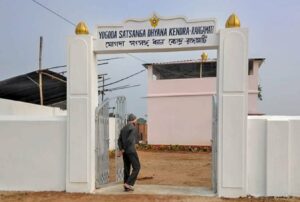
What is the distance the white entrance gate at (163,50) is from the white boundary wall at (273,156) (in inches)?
8.4

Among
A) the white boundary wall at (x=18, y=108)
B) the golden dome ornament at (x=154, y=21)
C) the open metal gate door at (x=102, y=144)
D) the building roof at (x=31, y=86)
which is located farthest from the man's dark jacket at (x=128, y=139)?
the building roof at (x=31, y=86)

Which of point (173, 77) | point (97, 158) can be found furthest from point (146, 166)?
point (173, 77)

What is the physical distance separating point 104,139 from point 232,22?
3.84 meters

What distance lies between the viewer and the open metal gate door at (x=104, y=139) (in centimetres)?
905

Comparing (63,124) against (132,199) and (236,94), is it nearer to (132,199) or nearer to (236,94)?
(132,199)

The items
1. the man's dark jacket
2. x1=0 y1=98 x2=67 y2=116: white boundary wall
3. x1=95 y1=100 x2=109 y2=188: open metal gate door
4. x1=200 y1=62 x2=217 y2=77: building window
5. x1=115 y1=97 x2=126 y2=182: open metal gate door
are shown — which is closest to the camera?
the man's dark jacket

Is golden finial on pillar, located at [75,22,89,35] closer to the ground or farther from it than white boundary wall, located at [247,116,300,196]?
farther from it

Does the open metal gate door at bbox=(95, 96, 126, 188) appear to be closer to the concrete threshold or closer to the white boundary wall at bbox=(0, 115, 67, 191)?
the concrete threshold

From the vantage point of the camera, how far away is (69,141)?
8797mm

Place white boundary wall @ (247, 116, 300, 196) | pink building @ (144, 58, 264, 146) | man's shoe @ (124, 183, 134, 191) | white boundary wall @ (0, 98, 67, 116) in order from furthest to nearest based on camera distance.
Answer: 1. pink building @ (144, 58, 264, 146)
2. white boundary wall @ (0, 98, 67, 116)
3. man's shoe @ (124, 183, 134, 191)
4. white boundary wall @ (247, 116, 300, 196)

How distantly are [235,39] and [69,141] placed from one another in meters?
4.04

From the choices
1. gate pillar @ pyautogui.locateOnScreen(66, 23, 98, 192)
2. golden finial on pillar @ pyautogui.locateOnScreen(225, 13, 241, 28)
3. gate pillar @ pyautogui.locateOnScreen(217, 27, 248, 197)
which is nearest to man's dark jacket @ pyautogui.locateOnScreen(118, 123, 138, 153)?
gate pillar @ pyautogui.locateOnScreen(66, 23, 98, 192)

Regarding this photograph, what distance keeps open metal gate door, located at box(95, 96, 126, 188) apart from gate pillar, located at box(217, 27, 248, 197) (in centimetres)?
262

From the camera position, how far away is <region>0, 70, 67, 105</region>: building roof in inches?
683
